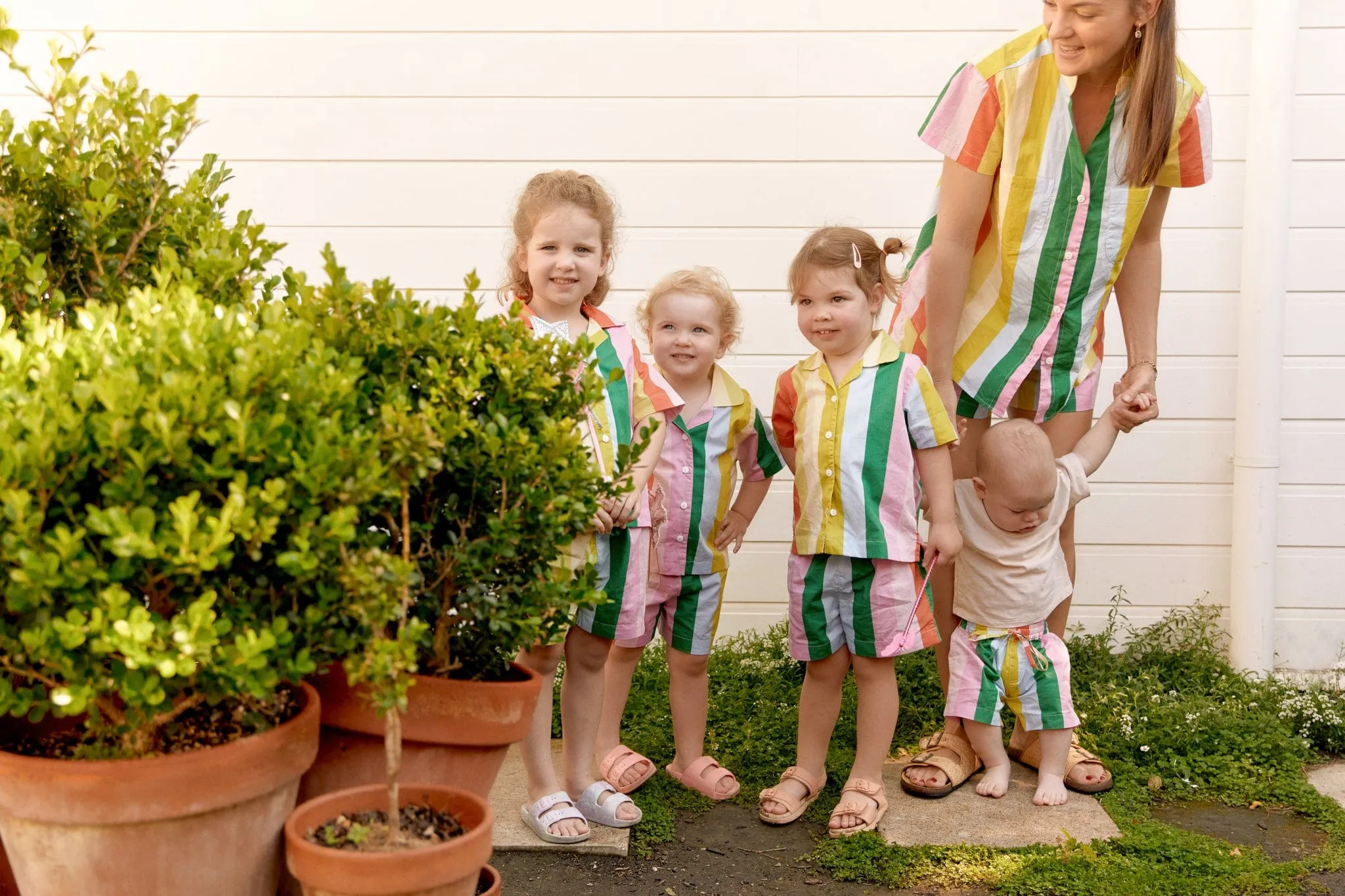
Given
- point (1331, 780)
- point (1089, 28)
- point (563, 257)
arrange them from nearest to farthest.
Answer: point (1089, 28) < point (563, 257) < point (1331, 780)

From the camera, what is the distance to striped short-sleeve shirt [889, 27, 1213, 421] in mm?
3125

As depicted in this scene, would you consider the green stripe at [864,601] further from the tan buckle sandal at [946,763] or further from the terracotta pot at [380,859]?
the terracotta pot at [380,859]

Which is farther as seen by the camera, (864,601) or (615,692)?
(615,692)

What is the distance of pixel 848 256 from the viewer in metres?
3.27

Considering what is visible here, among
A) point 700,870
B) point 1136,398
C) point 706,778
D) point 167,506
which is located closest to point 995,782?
point 706,778

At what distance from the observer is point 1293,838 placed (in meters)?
3.21

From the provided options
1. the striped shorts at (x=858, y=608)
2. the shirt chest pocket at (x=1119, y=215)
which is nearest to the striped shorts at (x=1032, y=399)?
the shirt chest pocket at (x=1119, y=215)

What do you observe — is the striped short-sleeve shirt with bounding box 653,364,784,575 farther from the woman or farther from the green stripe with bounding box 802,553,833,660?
the woman

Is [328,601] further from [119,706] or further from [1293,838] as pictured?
[1293,838]

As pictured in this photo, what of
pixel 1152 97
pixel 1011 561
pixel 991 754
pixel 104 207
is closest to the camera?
pixel 104 207

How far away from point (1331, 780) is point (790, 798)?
163 cm

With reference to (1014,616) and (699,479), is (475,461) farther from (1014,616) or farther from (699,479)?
(1014,616)

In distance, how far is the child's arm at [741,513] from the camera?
349 centimetres

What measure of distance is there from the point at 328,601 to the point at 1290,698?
3.38 m
